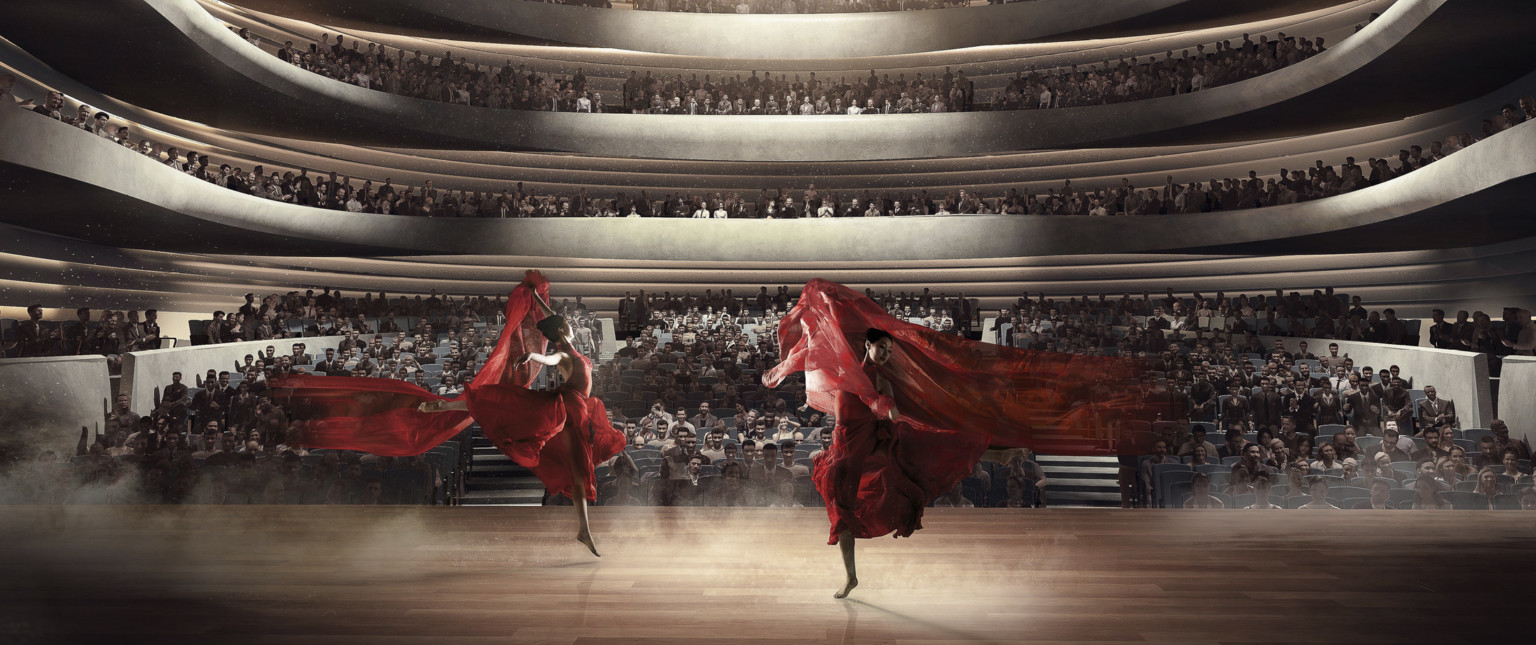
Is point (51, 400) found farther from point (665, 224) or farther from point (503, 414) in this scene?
point (665, 224)

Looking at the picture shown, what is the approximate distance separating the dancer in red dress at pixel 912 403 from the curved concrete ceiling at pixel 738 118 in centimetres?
1067

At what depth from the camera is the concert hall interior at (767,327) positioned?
4.93 metres

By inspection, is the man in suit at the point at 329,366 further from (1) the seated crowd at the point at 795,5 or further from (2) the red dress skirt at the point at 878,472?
(1) the seated crowd at the point at 795,5

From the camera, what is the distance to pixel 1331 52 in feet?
53.1

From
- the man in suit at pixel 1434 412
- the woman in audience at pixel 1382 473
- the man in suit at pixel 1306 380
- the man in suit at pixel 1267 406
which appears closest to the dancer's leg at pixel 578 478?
the woman in audience at pixel 1382 473

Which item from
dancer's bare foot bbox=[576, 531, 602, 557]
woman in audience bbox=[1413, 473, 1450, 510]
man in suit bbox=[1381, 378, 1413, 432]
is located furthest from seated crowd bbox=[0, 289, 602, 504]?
man in suit bbox=[1381, 378, 1413, 432]

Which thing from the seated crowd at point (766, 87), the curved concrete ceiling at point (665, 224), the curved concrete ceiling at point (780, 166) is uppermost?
the seated crowd at point (766, 87)

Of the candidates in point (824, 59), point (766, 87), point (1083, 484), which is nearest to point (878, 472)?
point (1083, 484)

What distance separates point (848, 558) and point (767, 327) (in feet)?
38.4

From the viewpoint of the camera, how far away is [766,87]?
72.8ft

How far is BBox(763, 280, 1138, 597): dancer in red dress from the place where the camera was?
4863mm

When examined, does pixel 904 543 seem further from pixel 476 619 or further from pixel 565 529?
pixel 476 619

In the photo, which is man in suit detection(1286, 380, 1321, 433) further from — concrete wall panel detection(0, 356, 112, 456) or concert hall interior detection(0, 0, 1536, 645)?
concrete wall panel detection(0, 356, 112, 456)

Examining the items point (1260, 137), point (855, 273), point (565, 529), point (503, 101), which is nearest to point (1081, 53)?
point (1260, 137)
